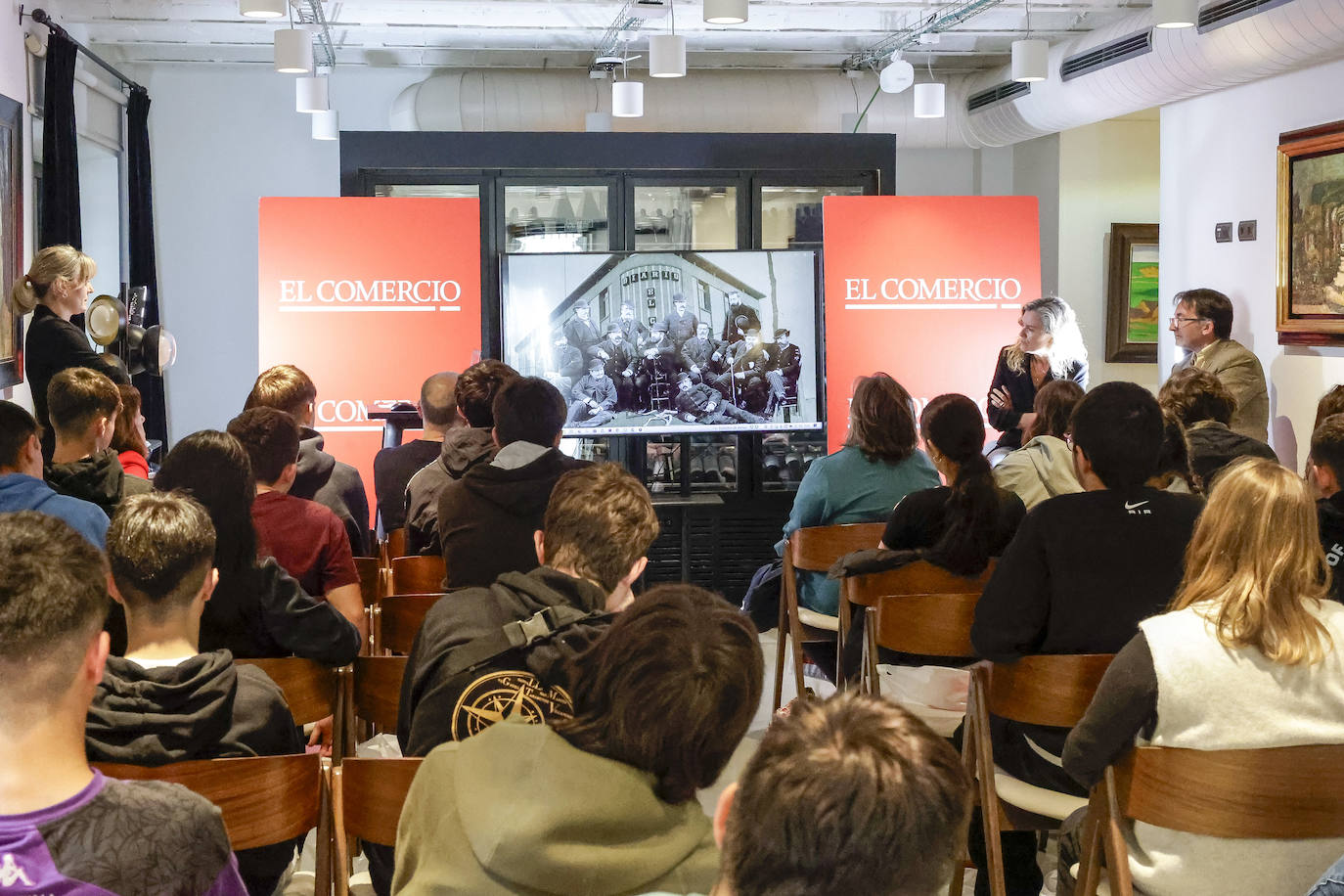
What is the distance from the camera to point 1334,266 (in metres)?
5.90

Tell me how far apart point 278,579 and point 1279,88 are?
565cm

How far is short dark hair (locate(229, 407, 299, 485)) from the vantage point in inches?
127

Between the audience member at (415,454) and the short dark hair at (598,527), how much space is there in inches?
101

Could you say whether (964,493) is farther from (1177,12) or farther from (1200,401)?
(1177,12)

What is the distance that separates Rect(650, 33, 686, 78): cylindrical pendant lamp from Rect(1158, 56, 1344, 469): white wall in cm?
282

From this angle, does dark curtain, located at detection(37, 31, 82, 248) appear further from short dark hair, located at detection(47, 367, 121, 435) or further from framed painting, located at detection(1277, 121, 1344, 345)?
framed painting, located at detection(1277, 121, 1344, 345)

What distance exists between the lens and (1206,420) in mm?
4191

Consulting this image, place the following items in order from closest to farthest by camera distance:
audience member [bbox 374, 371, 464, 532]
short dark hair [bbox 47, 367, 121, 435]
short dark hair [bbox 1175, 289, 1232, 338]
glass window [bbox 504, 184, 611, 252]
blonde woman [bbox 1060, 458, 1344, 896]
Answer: blonde woman [bbox 1060, 458, 1344, 896] → short dark hair [bbox 47, 367, 121, 435] → audience member [bbox 374, 371, 464, 532] → short dark hair [bbox 1175, 289, 1232, 338] → glass window [bbox 504, 184, 611, 252]

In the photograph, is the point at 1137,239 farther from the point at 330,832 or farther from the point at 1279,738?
the point at 330,832

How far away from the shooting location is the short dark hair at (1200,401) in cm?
423

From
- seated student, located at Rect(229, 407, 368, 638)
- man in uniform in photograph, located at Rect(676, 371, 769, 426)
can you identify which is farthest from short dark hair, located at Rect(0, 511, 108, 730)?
man in uniform in photograph, located at Rect(676, 371, 769, 426)

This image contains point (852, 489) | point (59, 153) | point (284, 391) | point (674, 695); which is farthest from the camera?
point (59, 153)

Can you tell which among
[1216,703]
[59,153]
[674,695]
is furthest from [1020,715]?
[59,153]

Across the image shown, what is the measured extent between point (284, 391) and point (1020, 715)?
269cm
